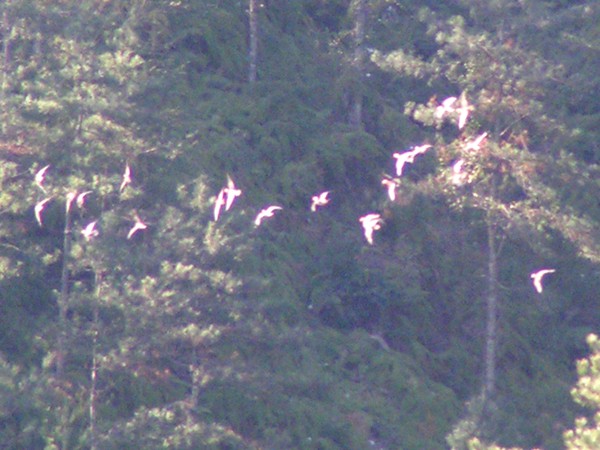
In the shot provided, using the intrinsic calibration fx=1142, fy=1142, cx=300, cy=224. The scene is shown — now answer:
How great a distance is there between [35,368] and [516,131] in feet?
24.5

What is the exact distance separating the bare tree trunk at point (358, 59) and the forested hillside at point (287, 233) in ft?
0.19

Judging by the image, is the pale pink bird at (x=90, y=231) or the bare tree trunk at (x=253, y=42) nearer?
the pale pink bird at (x=90, y=231)

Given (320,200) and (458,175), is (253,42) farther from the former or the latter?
(320,200)

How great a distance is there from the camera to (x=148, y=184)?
52.7 ft

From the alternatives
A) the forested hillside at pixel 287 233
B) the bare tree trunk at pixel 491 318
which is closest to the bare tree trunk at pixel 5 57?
the forested hillside at pixel 287 233

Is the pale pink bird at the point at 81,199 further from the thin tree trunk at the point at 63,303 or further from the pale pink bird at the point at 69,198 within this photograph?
the thin tree trunk at the point at 63,303

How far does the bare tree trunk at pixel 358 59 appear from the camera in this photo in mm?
21125

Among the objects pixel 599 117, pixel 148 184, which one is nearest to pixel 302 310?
pixel 148 184

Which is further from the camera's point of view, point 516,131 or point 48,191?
point 516,131

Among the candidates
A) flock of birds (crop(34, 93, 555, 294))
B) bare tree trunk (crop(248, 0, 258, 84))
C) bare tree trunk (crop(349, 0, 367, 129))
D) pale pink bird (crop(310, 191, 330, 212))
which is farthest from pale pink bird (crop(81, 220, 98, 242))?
bare tree trunk (crop(349, 0, 367, 129))

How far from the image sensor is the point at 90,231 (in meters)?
13.9

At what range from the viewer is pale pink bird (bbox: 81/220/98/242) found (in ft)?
45.1

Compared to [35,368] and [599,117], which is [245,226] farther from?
[599,117]

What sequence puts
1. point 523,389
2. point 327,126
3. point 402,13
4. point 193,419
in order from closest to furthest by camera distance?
point 193,419, point 523,389, point 327,126, point 402,13
